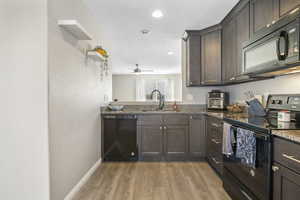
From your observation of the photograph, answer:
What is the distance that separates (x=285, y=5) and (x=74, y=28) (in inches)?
81.0

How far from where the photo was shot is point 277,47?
1.52 meters

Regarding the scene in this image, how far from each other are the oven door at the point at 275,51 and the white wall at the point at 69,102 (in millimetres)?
2009

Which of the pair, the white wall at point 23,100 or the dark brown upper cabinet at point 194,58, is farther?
the dark brown upper cabinet at point 194,58

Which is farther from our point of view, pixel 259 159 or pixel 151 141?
pixel 151 141

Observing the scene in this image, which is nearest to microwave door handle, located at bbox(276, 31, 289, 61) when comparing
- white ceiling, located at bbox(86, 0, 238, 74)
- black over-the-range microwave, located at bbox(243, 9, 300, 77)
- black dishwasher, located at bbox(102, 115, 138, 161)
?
black over-the-range microwave, located at bbox(243, 9, 300, 77)

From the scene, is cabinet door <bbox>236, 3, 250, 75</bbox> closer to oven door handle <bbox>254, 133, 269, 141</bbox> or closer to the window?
oven door handle <bbox>254, 133, 269, 141</bbox>

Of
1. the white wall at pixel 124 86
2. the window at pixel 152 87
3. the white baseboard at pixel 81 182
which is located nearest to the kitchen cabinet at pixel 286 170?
the white baseboard at pixel 81 182

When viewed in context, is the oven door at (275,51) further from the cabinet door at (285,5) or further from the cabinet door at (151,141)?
the cabinet door at (151,141)

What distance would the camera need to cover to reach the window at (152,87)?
9.18m

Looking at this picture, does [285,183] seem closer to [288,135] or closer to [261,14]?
[288,135]

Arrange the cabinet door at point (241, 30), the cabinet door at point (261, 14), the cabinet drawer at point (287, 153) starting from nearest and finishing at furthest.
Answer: the cabinet drawer at point (287, 153) → the cabinet door at point (261, 14) → the cabinet door at point (241, 30)

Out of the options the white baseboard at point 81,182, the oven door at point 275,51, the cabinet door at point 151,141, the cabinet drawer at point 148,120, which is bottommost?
the white baseboard at point 81,182

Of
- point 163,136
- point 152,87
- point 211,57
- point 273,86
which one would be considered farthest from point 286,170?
point 152,87

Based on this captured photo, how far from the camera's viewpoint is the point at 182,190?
2246 millimetres
